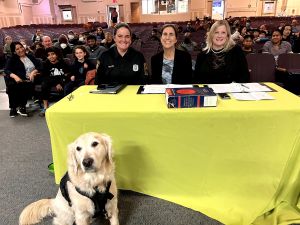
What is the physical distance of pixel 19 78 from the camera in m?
4.16

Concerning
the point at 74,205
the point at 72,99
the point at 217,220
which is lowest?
the point at 217,220

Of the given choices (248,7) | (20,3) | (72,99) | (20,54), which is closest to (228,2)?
(248,7)

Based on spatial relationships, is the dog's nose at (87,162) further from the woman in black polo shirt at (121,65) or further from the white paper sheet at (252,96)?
the woman in black polo shirt at (121,65)

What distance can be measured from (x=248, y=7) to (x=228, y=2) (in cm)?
138

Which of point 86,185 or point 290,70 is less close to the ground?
point 290,70

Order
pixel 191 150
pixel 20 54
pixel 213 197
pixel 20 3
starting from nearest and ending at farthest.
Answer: pixel 191 150, pixel 213 197, pixel 20 54, pixel 20 3

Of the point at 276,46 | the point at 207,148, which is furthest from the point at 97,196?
the point at 276,46

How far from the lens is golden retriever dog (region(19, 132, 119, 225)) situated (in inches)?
57.9

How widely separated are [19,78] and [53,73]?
553 millimetres

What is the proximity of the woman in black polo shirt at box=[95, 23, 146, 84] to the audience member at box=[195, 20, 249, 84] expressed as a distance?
0.65 meters

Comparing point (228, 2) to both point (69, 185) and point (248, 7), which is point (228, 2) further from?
point (69, 185)

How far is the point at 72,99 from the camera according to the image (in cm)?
199

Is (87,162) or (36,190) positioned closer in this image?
(87,162)

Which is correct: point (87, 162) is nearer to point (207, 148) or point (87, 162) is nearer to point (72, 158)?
point (72, 158)
